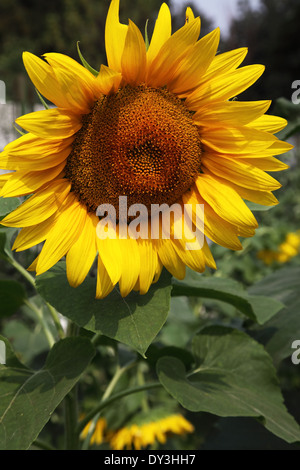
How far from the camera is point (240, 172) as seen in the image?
79 centimetres

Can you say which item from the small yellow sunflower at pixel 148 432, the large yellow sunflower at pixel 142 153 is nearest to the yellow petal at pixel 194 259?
the large yellow sunflower at pixel 142 153

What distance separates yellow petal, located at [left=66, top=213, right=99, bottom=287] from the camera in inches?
29.1

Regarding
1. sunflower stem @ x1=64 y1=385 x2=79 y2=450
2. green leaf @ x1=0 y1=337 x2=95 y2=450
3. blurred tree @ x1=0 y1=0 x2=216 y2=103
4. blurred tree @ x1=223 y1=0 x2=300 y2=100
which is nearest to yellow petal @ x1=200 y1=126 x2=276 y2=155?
green leaf @ x1=0 y1=337 x2=95 y2=450

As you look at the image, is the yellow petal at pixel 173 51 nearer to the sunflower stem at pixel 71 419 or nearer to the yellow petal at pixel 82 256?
the yellow petal at pixel 82 256

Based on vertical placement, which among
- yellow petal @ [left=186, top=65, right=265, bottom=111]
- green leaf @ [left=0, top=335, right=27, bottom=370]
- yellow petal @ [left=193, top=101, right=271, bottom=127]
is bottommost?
green leaf @ [left=0, top=335, right=27, bottom=370]

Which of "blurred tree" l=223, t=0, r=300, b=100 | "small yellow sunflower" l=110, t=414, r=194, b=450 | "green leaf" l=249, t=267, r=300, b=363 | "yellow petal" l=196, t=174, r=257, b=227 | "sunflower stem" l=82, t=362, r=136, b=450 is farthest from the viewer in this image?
"blurred tree" l=223, t=0, r=300, b=100

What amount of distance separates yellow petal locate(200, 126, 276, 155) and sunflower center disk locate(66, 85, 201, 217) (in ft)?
0.07

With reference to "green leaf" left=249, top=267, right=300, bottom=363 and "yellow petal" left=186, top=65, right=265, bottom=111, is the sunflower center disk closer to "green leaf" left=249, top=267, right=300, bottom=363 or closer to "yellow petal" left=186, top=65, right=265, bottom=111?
"yellow petal" left=186, top=65, right=265, bottom=111

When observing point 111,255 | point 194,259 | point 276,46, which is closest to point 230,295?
point 194,259

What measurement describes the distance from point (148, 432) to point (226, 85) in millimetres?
973

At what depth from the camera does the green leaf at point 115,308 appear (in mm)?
712
